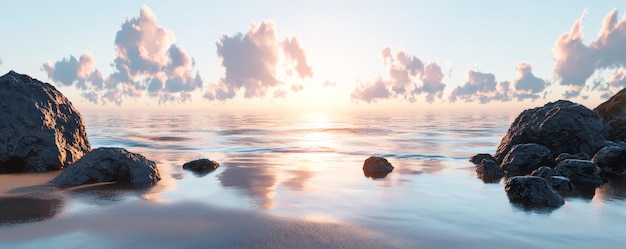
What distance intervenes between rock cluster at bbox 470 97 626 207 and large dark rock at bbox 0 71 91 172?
10981 mm

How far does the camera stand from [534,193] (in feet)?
25.4

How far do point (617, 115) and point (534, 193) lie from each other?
1111 centimetres

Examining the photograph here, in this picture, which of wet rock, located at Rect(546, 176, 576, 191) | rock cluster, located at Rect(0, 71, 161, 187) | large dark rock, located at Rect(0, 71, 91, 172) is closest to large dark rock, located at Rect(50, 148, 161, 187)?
rock cluster, located at Rect(0, 71, 161, 187)

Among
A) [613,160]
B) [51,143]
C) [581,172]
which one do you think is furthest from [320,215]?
[613,160]

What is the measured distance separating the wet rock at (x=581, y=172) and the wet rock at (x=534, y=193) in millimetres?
2605

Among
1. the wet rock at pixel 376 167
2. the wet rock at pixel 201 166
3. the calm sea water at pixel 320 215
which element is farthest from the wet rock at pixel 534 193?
the wet rock at pixel 201 166

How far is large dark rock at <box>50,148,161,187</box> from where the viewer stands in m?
9.11

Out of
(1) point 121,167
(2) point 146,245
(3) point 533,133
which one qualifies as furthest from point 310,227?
(3) point 533,133

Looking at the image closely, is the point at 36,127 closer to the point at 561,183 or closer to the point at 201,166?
the point at 201,166

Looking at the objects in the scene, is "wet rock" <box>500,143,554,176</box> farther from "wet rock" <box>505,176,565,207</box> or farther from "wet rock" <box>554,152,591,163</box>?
"wet rock" <box>505,176,565,207</box>

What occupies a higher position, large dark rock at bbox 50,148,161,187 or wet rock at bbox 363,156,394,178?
large dark rock at bbox 50,148,161,187

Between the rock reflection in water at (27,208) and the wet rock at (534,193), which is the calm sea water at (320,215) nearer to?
the rock reflection in water at (27,208)

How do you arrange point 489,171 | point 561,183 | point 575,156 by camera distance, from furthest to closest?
point 575,156 < point 489,171 < point 561,183

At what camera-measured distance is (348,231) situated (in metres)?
5.73
